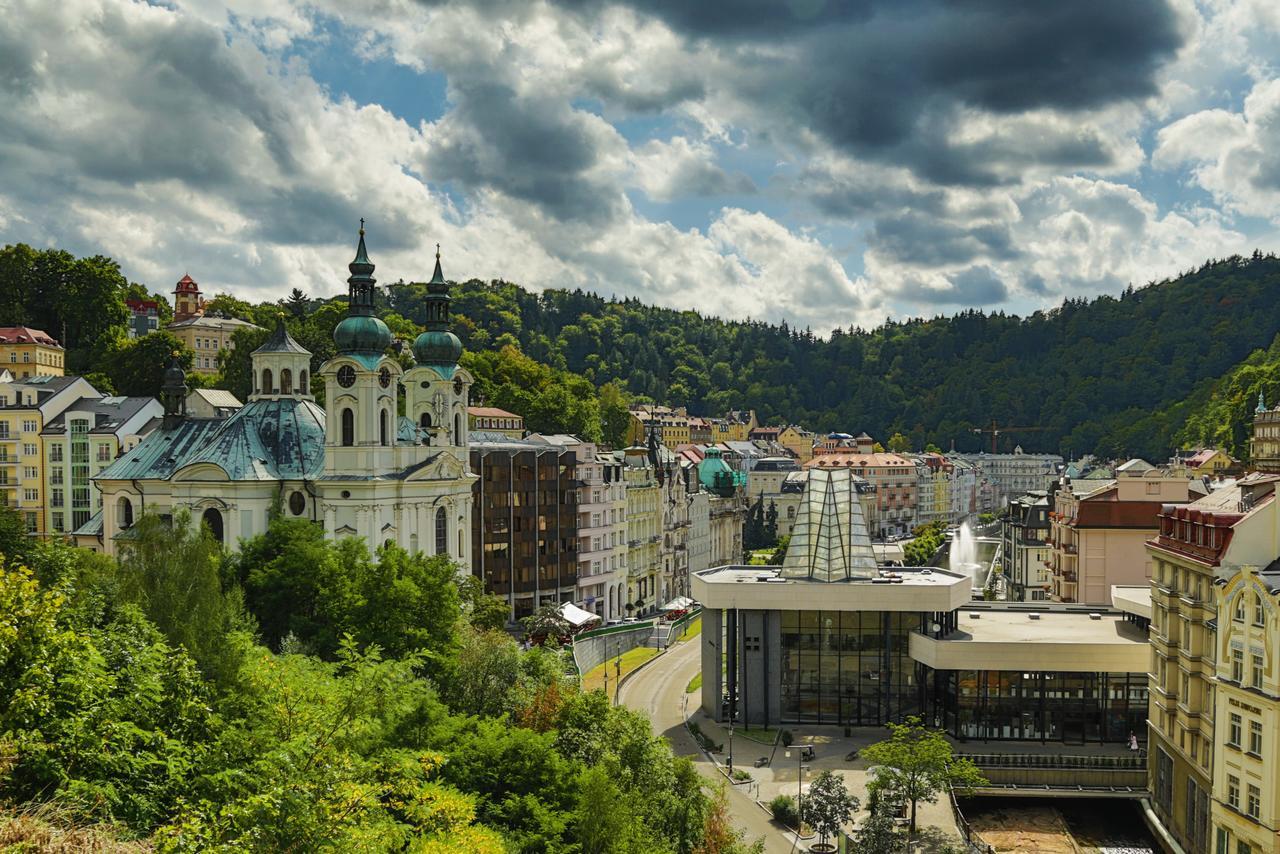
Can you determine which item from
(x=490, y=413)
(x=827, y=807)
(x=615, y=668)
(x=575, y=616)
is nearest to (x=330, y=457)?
(x=575, y=616)

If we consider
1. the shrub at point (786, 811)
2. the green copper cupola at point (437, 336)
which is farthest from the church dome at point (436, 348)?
the shrub at point (786, 811)

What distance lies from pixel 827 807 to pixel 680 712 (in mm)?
22674

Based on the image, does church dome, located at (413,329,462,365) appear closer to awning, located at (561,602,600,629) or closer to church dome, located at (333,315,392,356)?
church dome, located at (333,315,392,356)

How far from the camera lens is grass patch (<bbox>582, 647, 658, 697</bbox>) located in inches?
3140

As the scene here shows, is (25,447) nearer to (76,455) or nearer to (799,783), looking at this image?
(76,455)

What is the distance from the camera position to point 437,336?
83625mm

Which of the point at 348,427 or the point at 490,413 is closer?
the point at 348,427

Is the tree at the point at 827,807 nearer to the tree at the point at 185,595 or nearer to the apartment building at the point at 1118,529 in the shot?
the tree at the point at 185,595

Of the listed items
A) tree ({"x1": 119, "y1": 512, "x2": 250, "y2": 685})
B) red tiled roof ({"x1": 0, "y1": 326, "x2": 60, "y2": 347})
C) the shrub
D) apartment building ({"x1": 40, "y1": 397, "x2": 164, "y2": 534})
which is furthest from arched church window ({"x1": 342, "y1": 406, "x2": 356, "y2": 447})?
red tiled roof ({"x1": 0, "y1": 326, "x2": 60, "y2": 347})

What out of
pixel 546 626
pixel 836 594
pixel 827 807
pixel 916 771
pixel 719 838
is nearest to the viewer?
pixel 719 838

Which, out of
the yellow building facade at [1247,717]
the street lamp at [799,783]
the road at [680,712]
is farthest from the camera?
the street lamp at [799,783]

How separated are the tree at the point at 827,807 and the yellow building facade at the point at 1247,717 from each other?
14.8m

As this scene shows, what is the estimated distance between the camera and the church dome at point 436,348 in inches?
3285

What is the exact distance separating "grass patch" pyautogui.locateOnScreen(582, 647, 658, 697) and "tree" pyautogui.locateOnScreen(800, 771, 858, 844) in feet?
83.2
